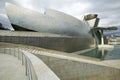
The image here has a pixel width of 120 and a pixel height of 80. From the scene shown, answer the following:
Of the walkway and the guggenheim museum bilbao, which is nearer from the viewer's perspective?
the walkway

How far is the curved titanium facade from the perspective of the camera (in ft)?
67.1

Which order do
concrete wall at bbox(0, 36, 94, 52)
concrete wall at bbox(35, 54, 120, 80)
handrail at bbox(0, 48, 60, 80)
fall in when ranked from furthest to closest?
1. concrete wall at bbox(0, 36, 94, 52)
2. concrete wall at bbox(35, 54, 120, 80)
3. handrail at bbox(0, 48, 60, 80)

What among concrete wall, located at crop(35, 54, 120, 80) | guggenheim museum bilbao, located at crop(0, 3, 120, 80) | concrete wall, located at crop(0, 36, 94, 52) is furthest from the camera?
concrete wall, located at crop(0, 36, 94, 52)

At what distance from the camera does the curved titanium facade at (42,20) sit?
20.4 metres

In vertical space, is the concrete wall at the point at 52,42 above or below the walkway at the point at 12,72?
above

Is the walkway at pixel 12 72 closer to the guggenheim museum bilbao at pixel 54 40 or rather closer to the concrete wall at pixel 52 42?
the guggenheim museum bilbao at pixel 54 40

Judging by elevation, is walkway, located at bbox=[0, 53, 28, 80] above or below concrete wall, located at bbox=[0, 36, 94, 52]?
below

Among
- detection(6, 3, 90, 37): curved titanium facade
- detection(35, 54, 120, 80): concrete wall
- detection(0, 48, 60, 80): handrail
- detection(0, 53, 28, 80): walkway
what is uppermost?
detection(6, 3, 90, 37): curved titanium facade

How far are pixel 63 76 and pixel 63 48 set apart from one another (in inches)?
456

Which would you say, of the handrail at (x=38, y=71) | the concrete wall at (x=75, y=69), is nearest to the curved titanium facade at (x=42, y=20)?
the concrete wall at (x=75, y=69)

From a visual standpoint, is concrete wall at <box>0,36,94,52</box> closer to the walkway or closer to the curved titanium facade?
the curved titanium facade

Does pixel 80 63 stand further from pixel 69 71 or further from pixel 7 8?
pixel 7 8

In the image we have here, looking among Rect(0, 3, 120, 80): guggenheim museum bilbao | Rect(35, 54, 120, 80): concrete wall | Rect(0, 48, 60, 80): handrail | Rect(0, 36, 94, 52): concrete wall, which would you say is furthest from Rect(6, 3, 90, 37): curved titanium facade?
Rect(0, 48, 60, 80): handrail

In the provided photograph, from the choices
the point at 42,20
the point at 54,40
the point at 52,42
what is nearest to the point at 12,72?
the point at 52,42
